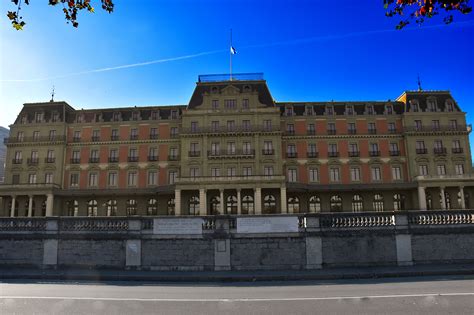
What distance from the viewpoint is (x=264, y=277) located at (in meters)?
14.0

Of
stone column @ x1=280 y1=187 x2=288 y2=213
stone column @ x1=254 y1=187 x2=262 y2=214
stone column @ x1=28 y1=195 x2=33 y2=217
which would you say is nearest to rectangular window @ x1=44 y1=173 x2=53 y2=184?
stone column @ x1=28 y1=195 x2=33 y2=217

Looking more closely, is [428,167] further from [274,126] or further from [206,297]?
[206,297]

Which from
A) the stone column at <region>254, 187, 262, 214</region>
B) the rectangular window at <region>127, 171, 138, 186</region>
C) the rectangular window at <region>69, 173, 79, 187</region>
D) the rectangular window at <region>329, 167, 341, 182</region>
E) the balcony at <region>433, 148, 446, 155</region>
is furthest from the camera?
the rectangular window at <region>69, 173, 79, 187</region>

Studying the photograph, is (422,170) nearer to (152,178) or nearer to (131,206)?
(152,178)

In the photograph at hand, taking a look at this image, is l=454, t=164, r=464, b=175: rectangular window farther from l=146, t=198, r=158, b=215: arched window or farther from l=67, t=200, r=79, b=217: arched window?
l=67, t=200, r=79, b=217: arched window

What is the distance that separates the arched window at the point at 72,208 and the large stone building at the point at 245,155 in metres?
0.17

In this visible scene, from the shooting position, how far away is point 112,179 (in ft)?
167

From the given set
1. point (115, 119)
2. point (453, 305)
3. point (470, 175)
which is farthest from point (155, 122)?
point (453, 305)

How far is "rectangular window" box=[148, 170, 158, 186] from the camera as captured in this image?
165ft

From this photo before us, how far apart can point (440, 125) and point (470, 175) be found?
824cm

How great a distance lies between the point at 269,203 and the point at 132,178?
19.8 m

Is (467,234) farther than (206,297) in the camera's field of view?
Yes

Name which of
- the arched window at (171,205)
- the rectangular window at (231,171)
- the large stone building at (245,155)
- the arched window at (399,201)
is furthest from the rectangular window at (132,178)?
the arched window at (399,201)

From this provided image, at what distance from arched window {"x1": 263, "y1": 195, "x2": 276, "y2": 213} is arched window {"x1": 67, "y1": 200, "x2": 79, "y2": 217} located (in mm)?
26606
